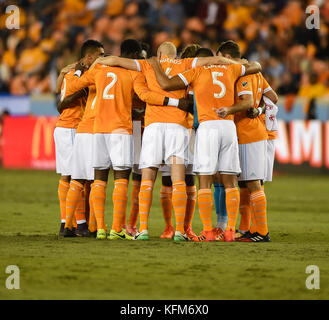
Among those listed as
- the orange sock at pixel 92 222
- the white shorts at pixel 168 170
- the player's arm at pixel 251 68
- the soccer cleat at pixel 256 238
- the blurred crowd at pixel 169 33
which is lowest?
the soccer cleat at pixel 256 238

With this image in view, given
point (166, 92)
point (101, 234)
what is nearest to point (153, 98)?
point (166, 92)

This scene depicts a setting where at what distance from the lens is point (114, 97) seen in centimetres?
877

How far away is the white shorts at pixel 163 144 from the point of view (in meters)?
8.57

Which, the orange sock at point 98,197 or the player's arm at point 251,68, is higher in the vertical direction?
the player's arm at point 251,68

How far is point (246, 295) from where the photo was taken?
588 cm

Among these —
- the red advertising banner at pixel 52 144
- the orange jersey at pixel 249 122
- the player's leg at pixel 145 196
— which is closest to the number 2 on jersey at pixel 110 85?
the player's leg at pixel 145 196

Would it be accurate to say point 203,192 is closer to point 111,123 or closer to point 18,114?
point 111,123

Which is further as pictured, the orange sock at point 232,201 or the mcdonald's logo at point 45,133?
the mcdonald's logo at point 45,133

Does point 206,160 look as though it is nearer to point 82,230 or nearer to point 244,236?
point 244,236

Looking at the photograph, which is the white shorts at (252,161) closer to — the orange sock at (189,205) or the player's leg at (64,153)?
the orange sock at (189,205)

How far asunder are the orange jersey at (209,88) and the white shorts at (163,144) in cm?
31

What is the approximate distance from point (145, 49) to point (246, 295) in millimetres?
4646

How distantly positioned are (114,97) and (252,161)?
173 centimetres

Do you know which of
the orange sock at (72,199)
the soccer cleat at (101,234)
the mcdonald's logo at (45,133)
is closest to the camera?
the soccer cleat at (101,234)
